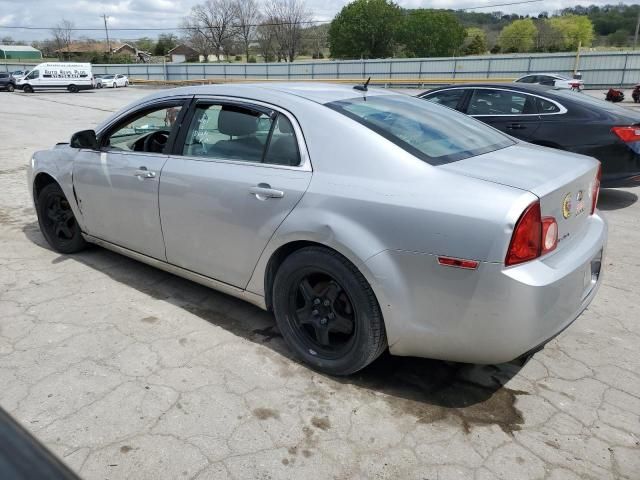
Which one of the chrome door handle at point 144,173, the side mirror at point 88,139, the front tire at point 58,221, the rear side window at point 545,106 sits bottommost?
the front tire at point 58,221

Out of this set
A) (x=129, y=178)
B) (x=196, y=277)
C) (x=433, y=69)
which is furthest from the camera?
(x=433, y=69)

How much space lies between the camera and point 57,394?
2.75 metres

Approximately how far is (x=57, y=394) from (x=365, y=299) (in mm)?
1702

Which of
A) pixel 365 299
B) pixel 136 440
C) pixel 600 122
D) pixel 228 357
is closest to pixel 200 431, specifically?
pixel 136 440

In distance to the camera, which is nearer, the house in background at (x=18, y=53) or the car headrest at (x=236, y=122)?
the car headrest at (x=236, y=122)

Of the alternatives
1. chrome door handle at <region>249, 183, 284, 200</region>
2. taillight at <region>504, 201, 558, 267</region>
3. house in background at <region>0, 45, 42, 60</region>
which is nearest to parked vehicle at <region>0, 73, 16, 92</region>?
chrome door handle at <region>249, 183, 284, 200</region>

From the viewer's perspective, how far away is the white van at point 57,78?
37062mm

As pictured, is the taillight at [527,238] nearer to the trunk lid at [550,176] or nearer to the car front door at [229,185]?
the trunk lid at [550,176]

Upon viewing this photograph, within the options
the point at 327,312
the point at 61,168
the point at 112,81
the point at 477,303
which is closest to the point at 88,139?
the point at 61,168

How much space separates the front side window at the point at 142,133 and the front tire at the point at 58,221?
89 centimetres

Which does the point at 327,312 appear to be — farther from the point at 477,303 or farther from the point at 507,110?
the point at 507,110

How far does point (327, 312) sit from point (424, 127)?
4.04 ft

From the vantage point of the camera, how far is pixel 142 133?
162 inches

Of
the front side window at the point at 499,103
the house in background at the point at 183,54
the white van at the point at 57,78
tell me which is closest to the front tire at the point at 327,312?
the front side window at the point at 499,103
